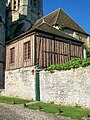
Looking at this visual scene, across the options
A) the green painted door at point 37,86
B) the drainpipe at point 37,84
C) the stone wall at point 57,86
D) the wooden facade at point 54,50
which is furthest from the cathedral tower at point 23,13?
the green painted door at point 37,86

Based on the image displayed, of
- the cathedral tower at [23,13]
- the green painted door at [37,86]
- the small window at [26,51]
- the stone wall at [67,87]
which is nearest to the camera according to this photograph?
the stone wall at [67,87]

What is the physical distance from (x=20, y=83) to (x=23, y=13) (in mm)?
24746

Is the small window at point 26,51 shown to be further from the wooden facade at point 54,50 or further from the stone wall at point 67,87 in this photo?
the stone wall at point 67,87

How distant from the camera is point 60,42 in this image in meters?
20.1

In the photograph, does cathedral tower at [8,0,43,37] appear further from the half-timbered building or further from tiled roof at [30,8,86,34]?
the half-timbered building

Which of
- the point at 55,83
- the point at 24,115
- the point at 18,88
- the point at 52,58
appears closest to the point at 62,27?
the point at 52,58

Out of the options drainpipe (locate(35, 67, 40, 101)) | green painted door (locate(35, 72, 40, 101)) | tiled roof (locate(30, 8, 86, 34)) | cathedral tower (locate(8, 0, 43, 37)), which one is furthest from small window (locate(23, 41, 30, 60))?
cathedral tower (locate(8, 0, 43, 37))

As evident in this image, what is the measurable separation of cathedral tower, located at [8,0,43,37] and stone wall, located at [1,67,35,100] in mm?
18836

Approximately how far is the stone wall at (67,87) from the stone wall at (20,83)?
132 centimetres

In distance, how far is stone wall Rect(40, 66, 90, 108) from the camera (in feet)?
43.7

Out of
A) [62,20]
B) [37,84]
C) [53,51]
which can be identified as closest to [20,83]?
[37,84]

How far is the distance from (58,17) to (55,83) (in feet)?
50.2

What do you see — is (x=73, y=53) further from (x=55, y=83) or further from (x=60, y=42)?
(x=55, y=83)

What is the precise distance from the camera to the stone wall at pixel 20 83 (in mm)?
17828
